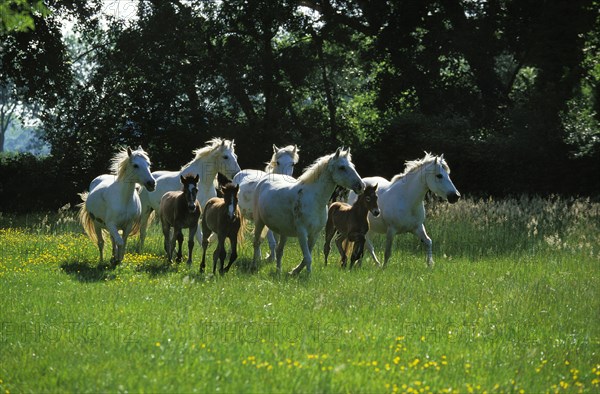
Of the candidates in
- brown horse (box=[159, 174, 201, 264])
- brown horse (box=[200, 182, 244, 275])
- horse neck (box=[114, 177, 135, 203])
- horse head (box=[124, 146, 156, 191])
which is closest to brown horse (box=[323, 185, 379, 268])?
brown horse (box=[200, 182, 244, 275])

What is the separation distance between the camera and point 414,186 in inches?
609

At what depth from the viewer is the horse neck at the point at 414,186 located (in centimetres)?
1538

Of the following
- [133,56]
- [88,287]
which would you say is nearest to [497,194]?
[133,56]

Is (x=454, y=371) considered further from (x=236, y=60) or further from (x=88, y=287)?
(x=236, y=60)

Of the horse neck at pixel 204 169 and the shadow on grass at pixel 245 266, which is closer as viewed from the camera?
the shadow on grass at pixel 245 266

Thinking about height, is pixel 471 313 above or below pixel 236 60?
below

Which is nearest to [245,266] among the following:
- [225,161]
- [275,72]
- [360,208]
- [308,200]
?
[308,200]

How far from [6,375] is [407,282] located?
22.4ft

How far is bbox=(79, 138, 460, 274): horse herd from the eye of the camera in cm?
1378

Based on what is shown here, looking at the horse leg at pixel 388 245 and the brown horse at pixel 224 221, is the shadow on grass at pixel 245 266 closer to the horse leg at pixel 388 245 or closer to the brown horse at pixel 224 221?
the brown horse at pixel 224 221

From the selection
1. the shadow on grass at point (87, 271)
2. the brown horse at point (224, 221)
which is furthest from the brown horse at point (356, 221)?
the shadow on grass at point (87, 271)

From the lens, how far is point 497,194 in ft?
90.8

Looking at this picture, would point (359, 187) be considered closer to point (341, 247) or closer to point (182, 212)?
point (341, 247)

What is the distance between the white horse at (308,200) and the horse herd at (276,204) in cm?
2
